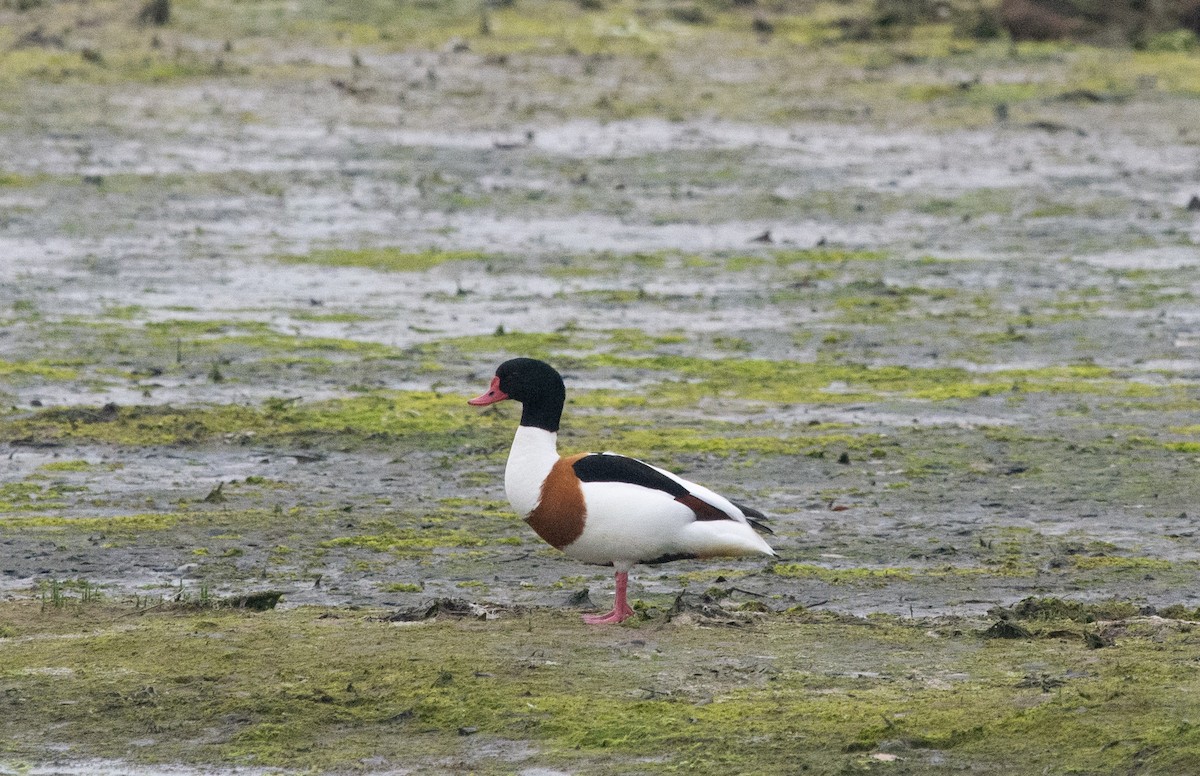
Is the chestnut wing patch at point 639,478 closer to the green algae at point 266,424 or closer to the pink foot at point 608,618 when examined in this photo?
the pink foot at point 608,618

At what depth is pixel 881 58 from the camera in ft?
106

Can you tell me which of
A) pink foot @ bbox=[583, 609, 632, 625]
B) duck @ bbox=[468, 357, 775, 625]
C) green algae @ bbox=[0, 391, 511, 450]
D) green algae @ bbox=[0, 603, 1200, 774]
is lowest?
green algae @ bbox=[0, 391, 511, 450]

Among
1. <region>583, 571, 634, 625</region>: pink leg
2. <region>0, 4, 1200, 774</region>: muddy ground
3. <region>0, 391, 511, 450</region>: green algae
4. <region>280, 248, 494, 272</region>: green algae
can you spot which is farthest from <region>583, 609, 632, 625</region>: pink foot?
<region>280, 248, 494, 272</region>: green algae

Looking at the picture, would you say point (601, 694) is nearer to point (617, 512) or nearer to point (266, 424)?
point (617, 512)

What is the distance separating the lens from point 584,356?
15.1m

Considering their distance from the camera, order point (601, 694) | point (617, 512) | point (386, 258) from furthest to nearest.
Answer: point (386, 258) → point (617, 512) → point (601, 694)

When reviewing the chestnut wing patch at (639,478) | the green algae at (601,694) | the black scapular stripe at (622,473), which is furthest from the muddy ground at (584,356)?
the black scapular stripe at (622,473)

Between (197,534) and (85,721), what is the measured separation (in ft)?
11.2

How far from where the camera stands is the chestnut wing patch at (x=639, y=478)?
8109 millimetres

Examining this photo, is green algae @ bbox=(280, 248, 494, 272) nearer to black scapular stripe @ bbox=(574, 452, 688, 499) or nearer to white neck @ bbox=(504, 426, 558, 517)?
white neck @ bbox=(504, 426, 558, 517)

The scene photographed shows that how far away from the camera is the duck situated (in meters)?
8.02

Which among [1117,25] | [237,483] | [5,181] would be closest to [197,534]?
[237,483]

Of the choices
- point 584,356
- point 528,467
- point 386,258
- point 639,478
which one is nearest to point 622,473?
point 639,478

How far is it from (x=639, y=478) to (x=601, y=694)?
1.28 m
